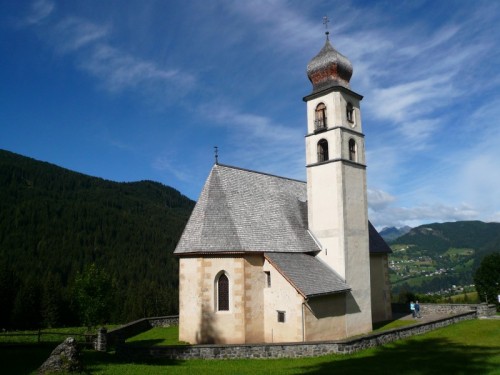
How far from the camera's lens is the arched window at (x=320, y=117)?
28.6 metres

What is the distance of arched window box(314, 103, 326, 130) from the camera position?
2863 cm

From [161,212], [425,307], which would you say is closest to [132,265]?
[161,212]

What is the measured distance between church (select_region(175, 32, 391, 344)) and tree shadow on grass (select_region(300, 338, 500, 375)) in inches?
168

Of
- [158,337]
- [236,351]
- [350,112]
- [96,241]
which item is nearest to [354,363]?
[236,351]

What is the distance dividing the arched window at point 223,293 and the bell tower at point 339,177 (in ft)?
22.3

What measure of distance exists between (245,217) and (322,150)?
7.41 metres

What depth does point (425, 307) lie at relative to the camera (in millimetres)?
37156

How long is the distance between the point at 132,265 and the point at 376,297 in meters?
115

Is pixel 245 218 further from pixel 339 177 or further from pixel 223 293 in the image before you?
pixel 339 177

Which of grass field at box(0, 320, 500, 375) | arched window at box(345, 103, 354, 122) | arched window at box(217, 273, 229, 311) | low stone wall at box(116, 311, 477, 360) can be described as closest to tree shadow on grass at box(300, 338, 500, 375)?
grass field at box(0, 320, 500, 375)

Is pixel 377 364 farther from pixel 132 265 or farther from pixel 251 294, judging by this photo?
pixel 132 265

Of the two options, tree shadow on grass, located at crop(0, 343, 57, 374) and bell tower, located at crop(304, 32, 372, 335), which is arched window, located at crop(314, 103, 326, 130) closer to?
bell tower, located at crop(304, 32, 372, 335)

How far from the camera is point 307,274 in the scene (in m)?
24.6

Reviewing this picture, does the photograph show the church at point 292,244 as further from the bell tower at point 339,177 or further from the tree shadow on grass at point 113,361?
the tree shadow on grass at point 113,361
